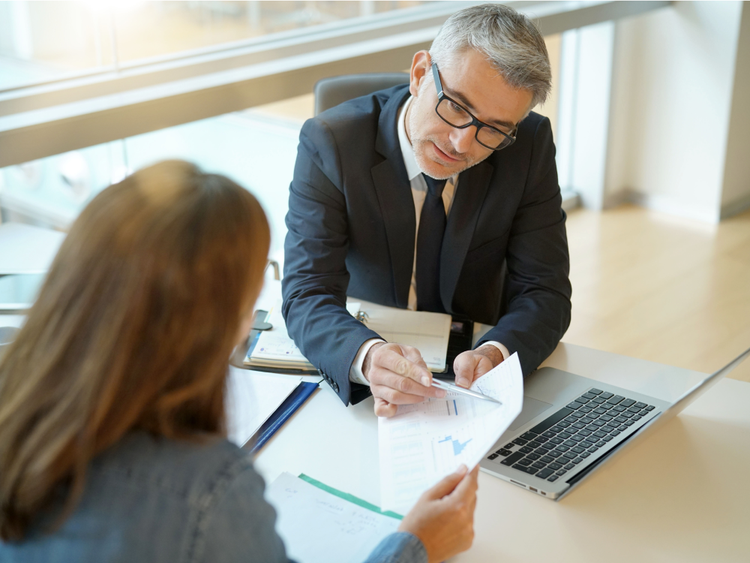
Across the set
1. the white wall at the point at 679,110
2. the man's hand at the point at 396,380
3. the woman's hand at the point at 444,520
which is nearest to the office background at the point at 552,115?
the white wall at the point at 679,110

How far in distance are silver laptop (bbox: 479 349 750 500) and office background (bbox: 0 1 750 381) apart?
716mm

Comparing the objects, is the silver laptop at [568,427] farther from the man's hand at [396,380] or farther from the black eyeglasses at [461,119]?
the black eyeglasses at [461,119]

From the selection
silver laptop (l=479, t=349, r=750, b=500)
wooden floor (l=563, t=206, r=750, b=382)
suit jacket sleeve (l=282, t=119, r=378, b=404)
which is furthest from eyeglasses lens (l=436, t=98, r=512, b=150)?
wooden floor (l=563, t=206, r=750, b=382)

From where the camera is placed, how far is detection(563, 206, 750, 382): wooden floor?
9.75 ft

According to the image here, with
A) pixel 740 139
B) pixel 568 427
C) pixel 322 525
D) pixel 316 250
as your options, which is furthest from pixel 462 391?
pixel 740 139

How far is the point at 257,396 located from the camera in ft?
4.18

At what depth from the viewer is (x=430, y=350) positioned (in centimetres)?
139

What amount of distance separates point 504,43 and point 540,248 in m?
0.47

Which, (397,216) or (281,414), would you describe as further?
(397,216)

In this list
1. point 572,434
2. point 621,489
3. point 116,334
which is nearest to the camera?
point 116,334

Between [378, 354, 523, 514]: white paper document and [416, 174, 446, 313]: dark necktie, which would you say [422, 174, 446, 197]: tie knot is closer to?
[416, 174, 446, 313]: dark necktie

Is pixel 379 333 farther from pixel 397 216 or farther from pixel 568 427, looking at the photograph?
pixel 568 427

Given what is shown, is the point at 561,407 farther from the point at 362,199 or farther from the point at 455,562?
the point at 362,199

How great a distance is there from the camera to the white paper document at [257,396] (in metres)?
1.18
